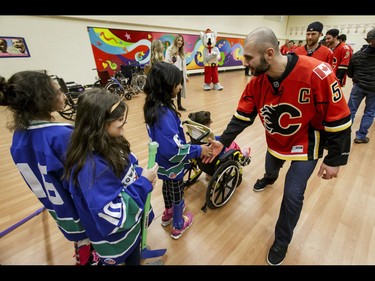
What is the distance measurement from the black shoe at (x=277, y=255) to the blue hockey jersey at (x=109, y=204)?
3.18ft

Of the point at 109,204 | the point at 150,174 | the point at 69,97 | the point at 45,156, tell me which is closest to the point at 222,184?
the point at 150,174

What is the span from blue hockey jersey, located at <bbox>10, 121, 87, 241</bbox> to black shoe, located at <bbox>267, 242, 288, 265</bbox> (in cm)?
133

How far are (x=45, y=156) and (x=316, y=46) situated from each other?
130 inches

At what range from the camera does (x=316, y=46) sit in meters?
2.72

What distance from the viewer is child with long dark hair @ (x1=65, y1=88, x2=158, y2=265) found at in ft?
2.51

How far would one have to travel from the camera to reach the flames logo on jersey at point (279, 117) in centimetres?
118

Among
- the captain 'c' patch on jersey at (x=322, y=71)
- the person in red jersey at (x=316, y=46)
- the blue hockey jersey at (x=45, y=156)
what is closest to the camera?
the blue hockey jersey at (x=45, y=156)

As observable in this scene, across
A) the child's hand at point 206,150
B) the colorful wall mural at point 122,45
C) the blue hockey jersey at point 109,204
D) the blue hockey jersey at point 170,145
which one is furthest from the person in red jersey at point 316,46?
the colorful wall mural at point 122,45

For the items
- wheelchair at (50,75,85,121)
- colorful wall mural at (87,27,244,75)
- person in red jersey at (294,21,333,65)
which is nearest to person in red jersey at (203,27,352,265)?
person in red jersey at (294,21,333,65)

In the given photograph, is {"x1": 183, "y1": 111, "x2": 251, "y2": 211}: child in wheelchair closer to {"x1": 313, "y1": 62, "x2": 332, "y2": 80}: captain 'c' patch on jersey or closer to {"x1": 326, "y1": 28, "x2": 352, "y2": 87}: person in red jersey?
{"x1": 313, "y1": 62, "x2": 332, "y2": 80}: captain 'c' patch on jersey

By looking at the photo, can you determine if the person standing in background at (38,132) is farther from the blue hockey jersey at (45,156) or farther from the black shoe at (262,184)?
the black shoe at (262,184)

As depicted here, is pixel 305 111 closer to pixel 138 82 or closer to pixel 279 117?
pixel 279 117

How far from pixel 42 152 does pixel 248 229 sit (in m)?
1.54

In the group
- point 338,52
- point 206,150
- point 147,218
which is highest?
point 338,52
